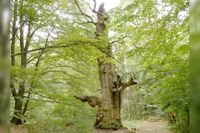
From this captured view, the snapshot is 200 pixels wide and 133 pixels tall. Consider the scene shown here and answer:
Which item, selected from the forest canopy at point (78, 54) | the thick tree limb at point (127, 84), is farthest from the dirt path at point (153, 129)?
the forest canopy at point (78, 54)

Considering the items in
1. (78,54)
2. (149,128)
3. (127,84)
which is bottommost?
(149,128)

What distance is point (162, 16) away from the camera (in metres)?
4.14

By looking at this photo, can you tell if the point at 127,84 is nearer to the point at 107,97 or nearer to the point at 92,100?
the point at 107,97

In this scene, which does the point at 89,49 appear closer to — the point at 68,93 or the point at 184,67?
the point at 184,67

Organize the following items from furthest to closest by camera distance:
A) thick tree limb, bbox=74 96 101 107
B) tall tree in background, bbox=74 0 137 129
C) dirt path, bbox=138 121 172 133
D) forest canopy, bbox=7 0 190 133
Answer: dirt path, bbox=138 121 172 133 < tall tree in background, bbox=74 0 137 129 < thick tree limb, bbox=74 96 101 107 < forest canopy, bbox=7 0 190 133

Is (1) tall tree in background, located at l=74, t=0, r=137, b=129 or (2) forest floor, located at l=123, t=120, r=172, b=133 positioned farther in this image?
(2) forest floor, located at l=123, t=120, r=172, b=133

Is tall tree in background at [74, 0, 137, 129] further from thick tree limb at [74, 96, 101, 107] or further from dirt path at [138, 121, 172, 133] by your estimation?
dirt path at [138, 121, 172, 133]

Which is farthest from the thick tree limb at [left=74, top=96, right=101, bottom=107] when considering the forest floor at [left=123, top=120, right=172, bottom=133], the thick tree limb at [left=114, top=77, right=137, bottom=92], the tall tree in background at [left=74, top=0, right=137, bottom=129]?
the forest floor at [left=123, top=120, right=172, bottom=133]

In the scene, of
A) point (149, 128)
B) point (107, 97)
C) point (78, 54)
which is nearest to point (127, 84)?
point (107, 97)

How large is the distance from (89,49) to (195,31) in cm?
380

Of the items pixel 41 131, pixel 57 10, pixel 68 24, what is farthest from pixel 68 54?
pixel 41 131

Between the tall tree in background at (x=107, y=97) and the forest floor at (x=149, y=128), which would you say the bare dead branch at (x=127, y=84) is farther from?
the forest floor at (x=149, y=128)

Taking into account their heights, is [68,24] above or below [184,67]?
above

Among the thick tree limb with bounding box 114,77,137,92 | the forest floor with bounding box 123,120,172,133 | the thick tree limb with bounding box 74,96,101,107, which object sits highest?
the thick tree limb with bounding box 114,77,137,92
